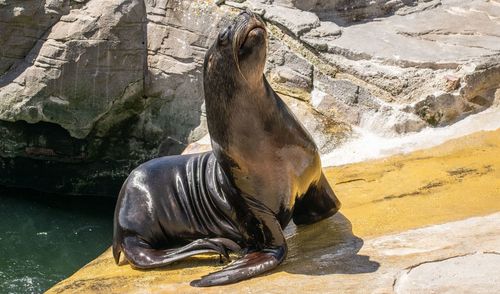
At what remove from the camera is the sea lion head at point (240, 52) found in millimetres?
3900

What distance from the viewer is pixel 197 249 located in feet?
14.9

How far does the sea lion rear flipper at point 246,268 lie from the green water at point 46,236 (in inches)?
113

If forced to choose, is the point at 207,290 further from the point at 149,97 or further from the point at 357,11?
the point at 357,11

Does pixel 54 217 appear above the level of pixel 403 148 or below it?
below

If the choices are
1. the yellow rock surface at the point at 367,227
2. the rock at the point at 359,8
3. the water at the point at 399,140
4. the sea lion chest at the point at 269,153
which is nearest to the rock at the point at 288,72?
the water at the point at 399,140

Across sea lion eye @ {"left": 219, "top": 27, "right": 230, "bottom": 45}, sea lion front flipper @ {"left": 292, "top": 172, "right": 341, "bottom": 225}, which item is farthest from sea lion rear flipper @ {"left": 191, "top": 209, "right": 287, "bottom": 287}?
sea lion eye @ {"left": 219, "top": 27, "right": 230, "bottom": 45}

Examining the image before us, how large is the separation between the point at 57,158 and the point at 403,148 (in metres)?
3.94

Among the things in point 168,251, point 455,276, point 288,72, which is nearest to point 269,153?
point 168,251

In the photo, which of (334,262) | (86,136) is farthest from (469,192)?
(86,136)

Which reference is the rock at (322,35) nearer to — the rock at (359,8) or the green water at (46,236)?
the rock at (359,8)

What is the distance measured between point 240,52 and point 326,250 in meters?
1.23

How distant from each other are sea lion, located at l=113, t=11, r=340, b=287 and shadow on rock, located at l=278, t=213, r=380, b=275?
0.30 ft

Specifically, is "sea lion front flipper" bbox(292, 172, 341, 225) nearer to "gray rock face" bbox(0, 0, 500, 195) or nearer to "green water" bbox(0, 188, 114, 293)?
"gray rock face" bbox(0, 0, 500, 195)

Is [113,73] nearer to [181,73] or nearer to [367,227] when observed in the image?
[181,73]
